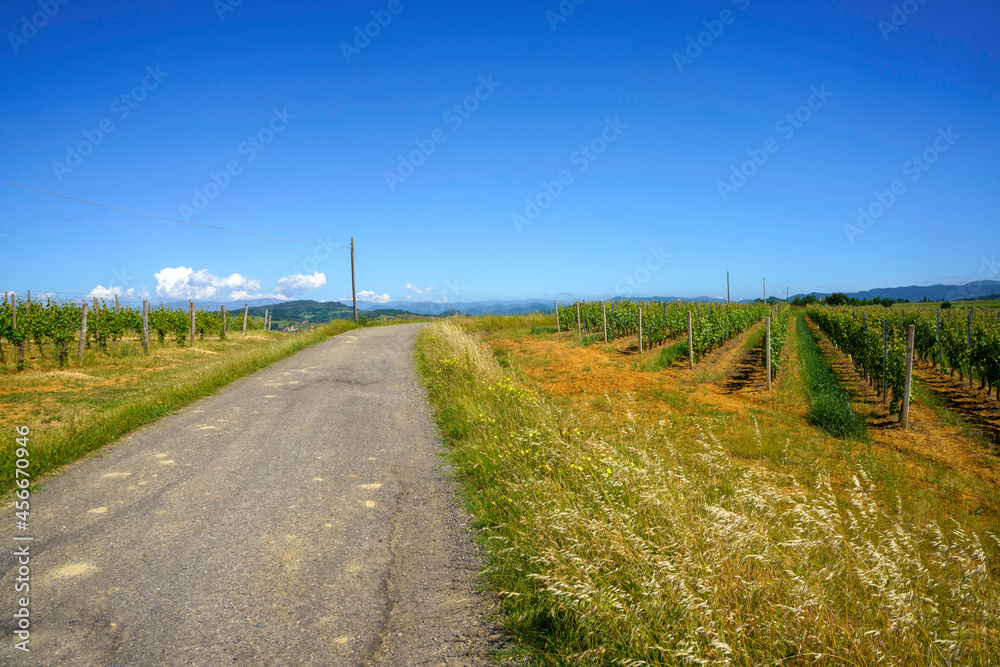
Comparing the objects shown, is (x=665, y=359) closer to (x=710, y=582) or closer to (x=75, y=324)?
(x=710, y=582)

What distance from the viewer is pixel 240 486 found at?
4750 mm

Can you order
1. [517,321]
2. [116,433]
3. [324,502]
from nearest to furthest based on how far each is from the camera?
1. [324,502]
2. [116,433]
3. [517,321]

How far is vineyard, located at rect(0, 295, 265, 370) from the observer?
1448cm

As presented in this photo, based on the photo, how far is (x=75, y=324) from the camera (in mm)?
16906

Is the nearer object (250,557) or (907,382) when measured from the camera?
(250,557)

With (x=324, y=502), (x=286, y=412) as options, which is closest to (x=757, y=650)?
(x=324, y=502)

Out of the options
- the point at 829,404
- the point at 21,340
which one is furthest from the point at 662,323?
the point at 21,340

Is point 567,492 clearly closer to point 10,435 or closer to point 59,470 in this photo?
point 59,470

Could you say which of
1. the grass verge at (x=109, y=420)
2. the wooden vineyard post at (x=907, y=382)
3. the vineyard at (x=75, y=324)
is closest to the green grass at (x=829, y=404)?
the wooden vineyard post at (x=907, y=382)

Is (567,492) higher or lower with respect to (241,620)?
higher

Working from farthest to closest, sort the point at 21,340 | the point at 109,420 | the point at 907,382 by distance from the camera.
A: the point at 21,340 → the point at 907,382 → the point at 109,420

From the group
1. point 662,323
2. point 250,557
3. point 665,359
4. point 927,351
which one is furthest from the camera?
point 662,323

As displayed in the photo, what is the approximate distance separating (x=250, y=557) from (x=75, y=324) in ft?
61.3

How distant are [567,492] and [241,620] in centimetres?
213
